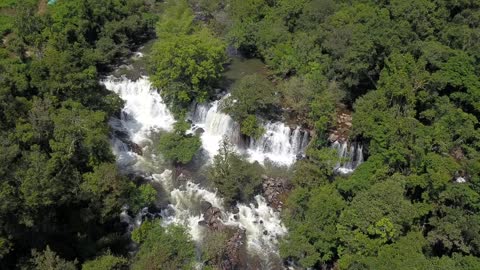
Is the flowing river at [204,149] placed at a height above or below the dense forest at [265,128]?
below

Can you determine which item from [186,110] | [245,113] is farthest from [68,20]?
[245,113]

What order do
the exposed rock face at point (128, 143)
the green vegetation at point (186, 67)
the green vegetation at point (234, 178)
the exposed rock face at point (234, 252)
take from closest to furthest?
1. the exposed rock face at point (234, 252)
2. the green vegetation at point (234, 178)
3. the exposed rock face at point (128, 143)
4. the green vegetation at point (186, 67)

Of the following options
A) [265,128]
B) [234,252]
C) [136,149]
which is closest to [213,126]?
[265,128]

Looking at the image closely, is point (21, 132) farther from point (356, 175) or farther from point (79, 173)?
point (356, 175)

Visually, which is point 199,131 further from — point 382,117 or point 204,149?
point 382,117

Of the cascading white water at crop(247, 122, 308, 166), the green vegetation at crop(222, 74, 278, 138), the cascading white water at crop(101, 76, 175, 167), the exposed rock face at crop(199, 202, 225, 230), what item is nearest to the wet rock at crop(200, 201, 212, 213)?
the exposed rock face at crop(199, 202, 225, 230)

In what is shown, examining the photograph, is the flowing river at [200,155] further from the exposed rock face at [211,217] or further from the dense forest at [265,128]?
the dense forest at [265,128]

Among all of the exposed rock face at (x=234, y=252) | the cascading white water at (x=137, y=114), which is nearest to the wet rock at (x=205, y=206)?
the exposed rock face at (x=234, y=252)
